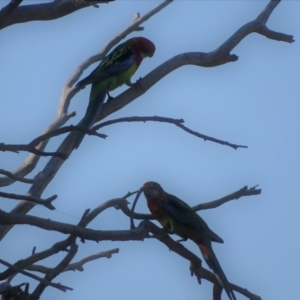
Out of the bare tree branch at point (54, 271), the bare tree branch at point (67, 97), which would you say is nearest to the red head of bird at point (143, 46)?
the bare tree branch at point (67, 97)

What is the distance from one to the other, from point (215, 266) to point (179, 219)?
676mm

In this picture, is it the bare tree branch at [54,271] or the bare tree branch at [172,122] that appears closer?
the bare tree branch at [54,271]

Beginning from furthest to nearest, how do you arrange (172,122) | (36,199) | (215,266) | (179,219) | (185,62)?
1. (185,62)
2. (179,219)
3. (215,266)
4. (172,122)
5. (36,199)

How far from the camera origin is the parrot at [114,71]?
6.21 m

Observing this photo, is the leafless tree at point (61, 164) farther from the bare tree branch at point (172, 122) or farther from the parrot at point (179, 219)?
the parrot at point (179, 219)

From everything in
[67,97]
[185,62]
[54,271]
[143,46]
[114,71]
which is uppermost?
[143,46]

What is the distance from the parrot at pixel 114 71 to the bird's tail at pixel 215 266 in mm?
1315

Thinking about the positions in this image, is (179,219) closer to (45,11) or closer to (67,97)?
(67,97)

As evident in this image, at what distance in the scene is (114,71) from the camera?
686 centimetres

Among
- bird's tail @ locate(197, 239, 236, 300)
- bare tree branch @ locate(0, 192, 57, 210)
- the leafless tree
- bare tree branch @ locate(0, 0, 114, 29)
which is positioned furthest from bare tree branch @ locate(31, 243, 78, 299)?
bare tree branch @ locate(0, 0, 114, 29)

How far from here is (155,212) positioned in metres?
5.84

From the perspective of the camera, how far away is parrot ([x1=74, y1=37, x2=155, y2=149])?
6.21 metres

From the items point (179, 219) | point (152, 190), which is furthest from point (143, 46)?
point (179, 219)

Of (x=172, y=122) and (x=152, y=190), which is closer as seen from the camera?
(x=172, y=122)
